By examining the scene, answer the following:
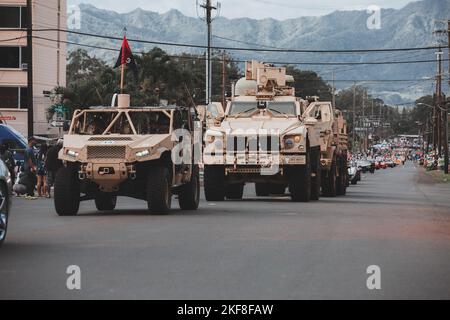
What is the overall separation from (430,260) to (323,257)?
1.32m

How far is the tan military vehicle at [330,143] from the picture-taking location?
31.2 meters

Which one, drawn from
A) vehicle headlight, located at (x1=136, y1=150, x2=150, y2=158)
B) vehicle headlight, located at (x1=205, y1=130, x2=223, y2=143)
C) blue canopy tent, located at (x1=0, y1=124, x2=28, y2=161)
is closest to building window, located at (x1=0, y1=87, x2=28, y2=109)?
blue canopy tent, located at (x1=0, y1=124, x2=28, y2=161)

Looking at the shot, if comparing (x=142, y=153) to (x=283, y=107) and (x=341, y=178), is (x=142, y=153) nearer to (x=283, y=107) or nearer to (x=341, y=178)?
(x=283, y=107)

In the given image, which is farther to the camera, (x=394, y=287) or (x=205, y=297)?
(x=394, y=287)

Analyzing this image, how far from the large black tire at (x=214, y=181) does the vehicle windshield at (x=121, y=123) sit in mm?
5534

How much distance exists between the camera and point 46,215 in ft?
69.4

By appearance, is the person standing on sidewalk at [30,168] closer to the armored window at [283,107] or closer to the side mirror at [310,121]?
the armored window at [283,107]

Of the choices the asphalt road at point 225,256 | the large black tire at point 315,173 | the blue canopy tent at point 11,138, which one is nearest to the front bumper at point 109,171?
the asphalt road at point 225,256

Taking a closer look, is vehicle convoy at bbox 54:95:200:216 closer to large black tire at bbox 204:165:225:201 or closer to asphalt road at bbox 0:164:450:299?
asphalt road at bbox 0:164:450:299

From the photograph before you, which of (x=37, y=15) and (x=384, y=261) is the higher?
(x=37, y=15)

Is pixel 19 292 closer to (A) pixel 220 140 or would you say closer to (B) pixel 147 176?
(B) pixel 147 176
